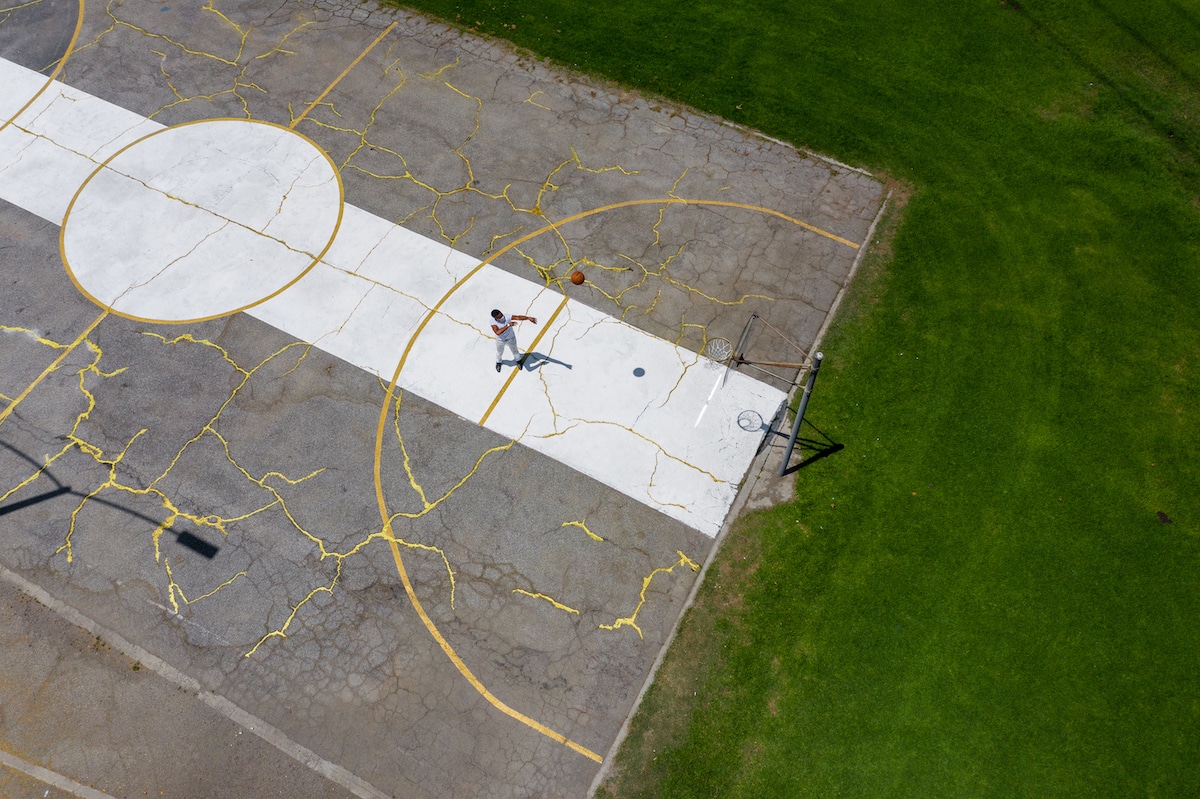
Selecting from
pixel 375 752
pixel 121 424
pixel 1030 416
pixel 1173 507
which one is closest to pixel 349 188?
pixel 121 424

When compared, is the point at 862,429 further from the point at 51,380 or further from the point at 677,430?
the point at 51,380

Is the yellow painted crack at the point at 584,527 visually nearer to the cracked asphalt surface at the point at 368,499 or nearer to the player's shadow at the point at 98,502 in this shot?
the cracked asphalt surface at the point at 368,499

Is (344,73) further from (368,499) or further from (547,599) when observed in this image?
(547,599)

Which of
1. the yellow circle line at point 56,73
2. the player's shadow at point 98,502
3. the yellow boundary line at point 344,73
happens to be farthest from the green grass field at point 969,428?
the yellow circle line at point 56,73

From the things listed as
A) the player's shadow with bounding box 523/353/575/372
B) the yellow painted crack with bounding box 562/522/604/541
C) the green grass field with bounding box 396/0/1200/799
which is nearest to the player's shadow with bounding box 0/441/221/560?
the yellow painted crack with bounding box 562/522/604/541

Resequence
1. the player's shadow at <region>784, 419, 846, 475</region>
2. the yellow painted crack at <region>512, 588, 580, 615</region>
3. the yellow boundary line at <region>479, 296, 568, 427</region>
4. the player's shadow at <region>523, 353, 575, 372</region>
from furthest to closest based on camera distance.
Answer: the player's shadow at <region>523, 353, 575, 372</region>, the yellow boundary line at <region>479, 296, 568, 427</region>, the player's shadow at <region>784, 419, 846, 475</region>, the yellow painted crack at <region>512, 588, 580, 615</region>

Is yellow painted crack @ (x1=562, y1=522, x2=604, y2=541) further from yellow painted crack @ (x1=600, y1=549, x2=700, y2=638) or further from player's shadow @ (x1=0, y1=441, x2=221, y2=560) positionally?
player's shadow @ (x1=0, y1=441, x2=221, y2=560)

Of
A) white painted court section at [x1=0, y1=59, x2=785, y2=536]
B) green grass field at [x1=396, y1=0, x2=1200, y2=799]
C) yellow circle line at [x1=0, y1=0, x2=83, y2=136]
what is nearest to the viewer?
green grass field at [x1=396, y1=0, x2=1200, y2=799]
